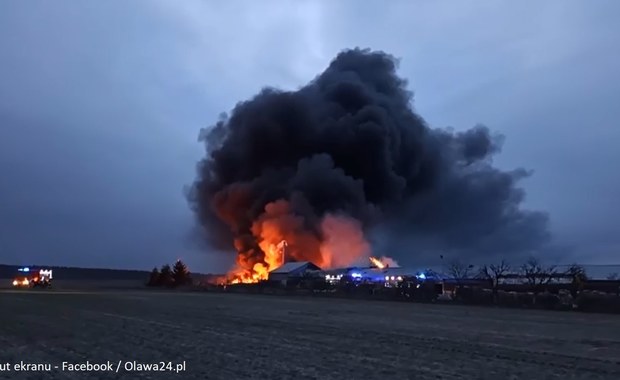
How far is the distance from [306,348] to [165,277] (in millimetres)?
87645

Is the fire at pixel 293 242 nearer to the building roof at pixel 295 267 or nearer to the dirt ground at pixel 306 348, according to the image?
the building roof at pixel 295 267

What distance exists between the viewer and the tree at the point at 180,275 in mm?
100275

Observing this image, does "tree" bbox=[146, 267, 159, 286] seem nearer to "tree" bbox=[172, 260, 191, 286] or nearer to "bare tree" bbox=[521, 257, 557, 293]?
"tree" bbox=[172, 260, 191, 286]

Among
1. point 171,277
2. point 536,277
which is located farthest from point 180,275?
point 536,277

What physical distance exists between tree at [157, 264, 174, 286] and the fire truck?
15.8 meters

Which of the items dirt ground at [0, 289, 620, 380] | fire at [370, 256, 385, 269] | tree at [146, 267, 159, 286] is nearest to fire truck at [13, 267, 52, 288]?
tree at [146, 267, 159, 286]

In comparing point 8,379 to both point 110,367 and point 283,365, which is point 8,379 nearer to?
point 110,367

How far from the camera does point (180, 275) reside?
335 feet

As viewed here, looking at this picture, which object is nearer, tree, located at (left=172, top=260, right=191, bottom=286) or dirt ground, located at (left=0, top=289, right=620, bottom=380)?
dirt ground, located at (left=0, top=289, right=620, bottom=380)

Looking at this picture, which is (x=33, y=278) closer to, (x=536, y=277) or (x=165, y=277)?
(x=165, y=277)

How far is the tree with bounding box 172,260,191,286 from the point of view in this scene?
100 metres

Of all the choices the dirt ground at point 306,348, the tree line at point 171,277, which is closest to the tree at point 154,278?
the tree line at point 171,277

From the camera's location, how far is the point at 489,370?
1448 cm

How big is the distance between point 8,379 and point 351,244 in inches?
3073
